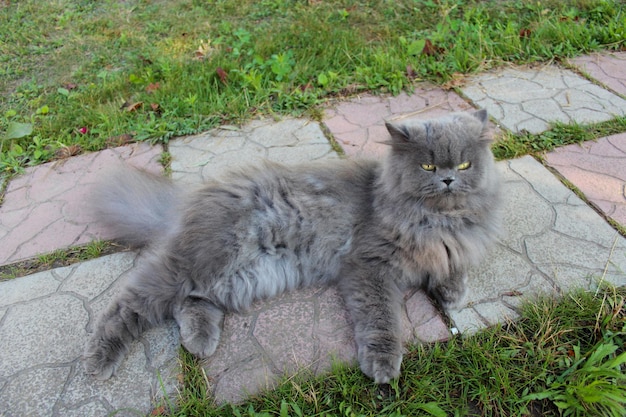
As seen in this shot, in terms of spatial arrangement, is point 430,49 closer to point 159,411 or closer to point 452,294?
point 452,294

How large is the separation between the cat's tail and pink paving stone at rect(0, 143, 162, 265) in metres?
0.30

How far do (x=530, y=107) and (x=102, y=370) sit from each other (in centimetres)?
354

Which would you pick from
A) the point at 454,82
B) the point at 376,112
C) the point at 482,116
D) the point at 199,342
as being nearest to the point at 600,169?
the point at 482,116

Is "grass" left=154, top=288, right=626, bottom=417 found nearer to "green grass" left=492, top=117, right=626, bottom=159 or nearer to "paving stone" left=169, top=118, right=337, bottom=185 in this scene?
"green grass" left=492, top=117, right=626, bottom=159

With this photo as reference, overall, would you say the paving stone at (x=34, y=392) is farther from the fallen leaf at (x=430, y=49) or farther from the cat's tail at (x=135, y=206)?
the fallen leaf at (x=430, y=49)

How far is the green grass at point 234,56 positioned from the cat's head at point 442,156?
1.82 m

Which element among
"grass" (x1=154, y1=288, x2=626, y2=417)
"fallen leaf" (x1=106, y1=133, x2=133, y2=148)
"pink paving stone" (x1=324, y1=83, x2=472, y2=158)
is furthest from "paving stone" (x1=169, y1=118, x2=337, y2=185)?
"grass" (x1=154, y1=288, x2=626, y2=417)

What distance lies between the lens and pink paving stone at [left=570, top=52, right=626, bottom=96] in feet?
12.2

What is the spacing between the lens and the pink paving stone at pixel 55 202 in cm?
273

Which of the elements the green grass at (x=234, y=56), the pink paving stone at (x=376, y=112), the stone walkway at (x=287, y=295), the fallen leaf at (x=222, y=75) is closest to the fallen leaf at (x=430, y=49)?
the green grass at (x=234, y=56)

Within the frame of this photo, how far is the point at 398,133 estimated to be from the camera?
2.03 meters

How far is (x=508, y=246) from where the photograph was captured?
8.03 ft

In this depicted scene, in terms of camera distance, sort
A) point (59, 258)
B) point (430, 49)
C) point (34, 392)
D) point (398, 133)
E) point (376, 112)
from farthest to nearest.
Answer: point (430, 49) → point (376, 112) → point (59, 258) → point (398, 133) → point (34, 392)

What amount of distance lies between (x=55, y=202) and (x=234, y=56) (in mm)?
2219
